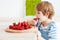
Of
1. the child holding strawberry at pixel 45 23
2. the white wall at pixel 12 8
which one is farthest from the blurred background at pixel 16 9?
the child holding strawberry at pixel 45 23

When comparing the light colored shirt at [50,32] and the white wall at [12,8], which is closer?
the light colored shirt at [50,32]

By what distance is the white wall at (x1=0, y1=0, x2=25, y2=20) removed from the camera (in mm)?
1918

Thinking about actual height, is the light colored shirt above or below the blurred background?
below

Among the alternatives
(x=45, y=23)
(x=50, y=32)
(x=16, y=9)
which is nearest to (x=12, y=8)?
(x=16, y=9)

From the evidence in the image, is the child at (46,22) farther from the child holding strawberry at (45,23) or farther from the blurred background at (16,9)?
the blurred background at (16,9)

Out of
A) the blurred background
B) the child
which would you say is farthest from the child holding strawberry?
the blurred background

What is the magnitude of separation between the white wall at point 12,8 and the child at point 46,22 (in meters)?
0.43

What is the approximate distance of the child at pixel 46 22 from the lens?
140 centimetres

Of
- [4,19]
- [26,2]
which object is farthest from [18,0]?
[4,19]

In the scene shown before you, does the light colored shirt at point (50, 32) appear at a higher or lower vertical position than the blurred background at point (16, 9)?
lower

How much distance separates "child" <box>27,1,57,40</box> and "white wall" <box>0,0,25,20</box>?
1.42 ft

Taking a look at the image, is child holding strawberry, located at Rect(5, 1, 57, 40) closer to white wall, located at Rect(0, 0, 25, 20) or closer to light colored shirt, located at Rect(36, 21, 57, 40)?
light colored shirt, located at Rect(36, 21, 57, 40)

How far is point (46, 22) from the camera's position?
1487 millimetres

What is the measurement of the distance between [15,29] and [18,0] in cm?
76
